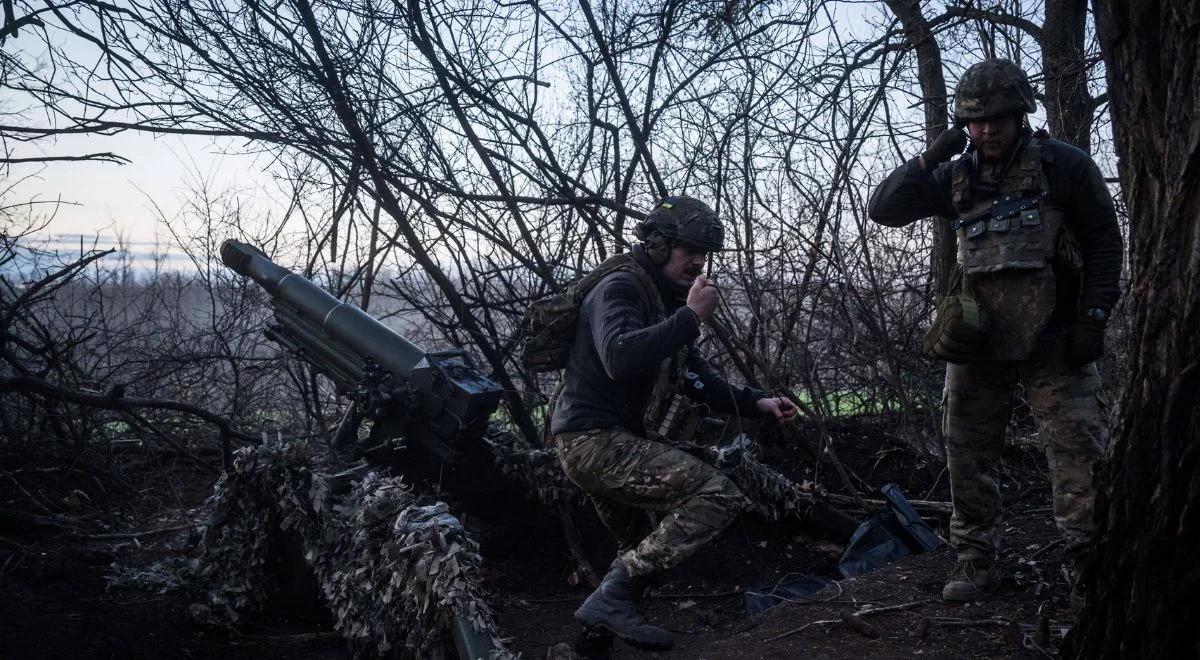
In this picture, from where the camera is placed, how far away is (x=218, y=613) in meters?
4.38

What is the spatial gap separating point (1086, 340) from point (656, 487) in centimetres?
173

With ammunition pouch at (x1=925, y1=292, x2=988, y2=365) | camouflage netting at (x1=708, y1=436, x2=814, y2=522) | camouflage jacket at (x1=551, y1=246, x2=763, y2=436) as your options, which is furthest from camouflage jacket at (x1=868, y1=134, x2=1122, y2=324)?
camouflage netting at (x1=708, y1=436, x2=814, y2=522)

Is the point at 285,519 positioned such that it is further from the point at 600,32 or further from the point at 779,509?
the point at 600,32

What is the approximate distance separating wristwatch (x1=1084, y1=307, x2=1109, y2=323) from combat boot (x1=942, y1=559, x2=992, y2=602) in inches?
43.6

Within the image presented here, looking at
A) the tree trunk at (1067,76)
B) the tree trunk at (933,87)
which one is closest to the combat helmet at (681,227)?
the tree trunk at (933,87)

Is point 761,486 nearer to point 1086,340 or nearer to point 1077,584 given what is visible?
point 1086,340

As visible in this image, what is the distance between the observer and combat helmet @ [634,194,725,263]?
395 centimetres

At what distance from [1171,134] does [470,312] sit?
5120 mm

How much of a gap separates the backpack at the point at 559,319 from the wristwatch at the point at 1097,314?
170cm

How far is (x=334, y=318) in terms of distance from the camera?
529cm

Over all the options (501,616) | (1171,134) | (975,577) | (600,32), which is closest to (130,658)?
(501,616)

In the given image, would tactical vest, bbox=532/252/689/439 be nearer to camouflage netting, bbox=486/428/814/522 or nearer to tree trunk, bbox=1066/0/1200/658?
camouflage netting, bbox=486/428/814/522

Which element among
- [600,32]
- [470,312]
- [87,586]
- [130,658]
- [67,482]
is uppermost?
[600,32]

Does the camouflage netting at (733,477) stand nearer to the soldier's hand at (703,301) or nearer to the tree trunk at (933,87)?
the soldier's hand at (703,301)
